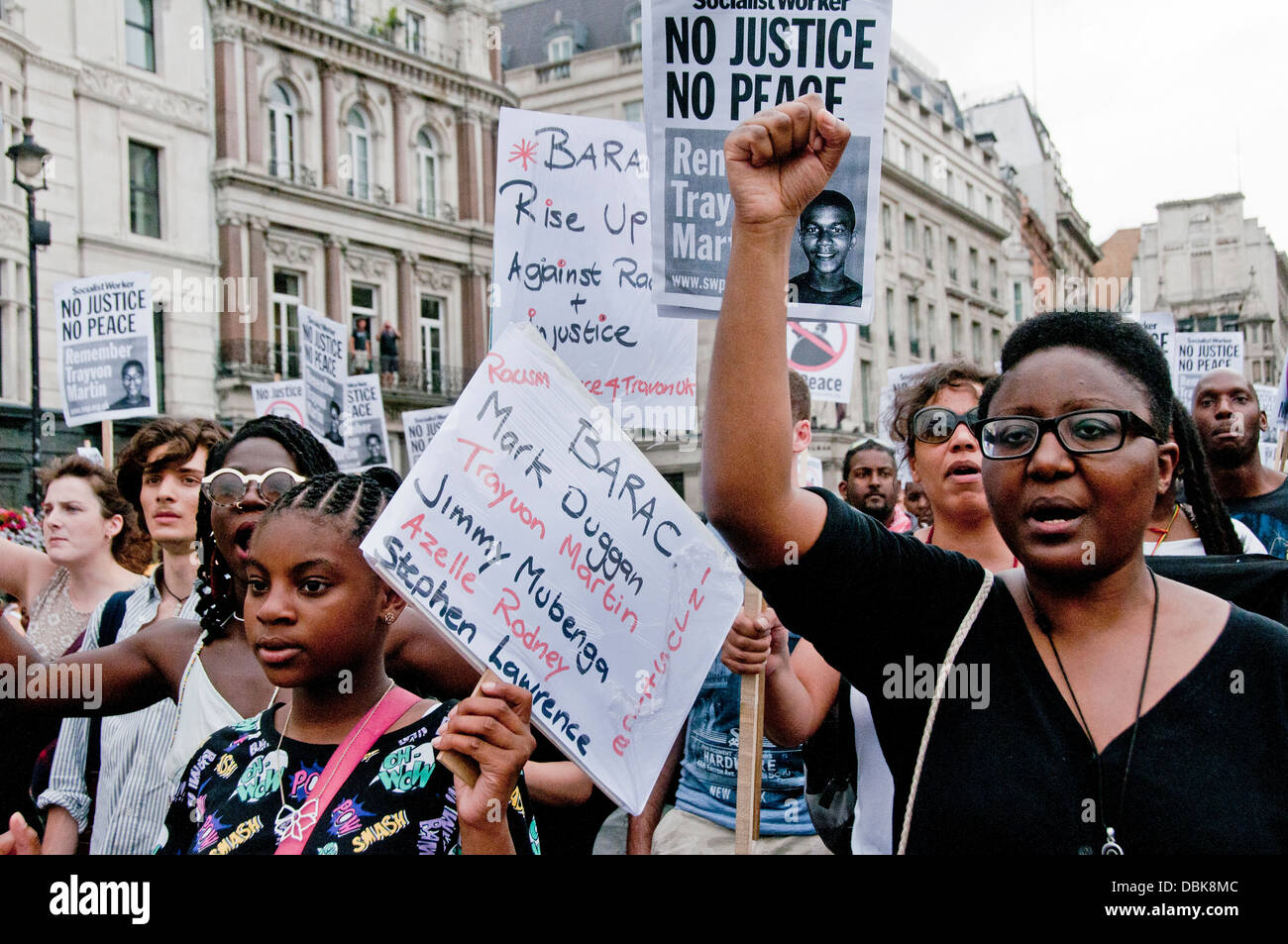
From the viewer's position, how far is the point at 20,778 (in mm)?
3818

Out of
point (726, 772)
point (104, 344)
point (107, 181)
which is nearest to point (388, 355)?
point (107, 181)

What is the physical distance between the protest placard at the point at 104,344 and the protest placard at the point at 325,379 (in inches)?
101

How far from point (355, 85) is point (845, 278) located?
1038 inches

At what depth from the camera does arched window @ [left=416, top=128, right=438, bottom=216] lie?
28453 millimetres

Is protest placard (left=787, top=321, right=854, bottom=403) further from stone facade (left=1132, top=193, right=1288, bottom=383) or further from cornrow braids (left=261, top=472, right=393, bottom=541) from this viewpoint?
stone facade (left=1132, top=193, right=1288, bottom=383)

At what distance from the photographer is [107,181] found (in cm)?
A: 2144

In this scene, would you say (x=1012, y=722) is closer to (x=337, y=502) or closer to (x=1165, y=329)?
(x=337, y=502)

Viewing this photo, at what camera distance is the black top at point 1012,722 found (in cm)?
163

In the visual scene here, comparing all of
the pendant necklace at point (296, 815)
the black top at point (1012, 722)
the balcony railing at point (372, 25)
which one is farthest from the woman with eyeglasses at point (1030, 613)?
the balcony railing at point (372, 25)

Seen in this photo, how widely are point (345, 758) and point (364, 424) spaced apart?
9.56 meters

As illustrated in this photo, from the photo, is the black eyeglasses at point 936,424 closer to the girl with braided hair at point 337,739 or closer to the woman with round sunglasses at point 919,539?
the woman with round sunglasses at point 919,539

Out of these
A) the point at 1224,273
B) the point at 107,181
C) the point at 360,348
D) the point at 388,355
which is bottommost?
the point at 388,355
